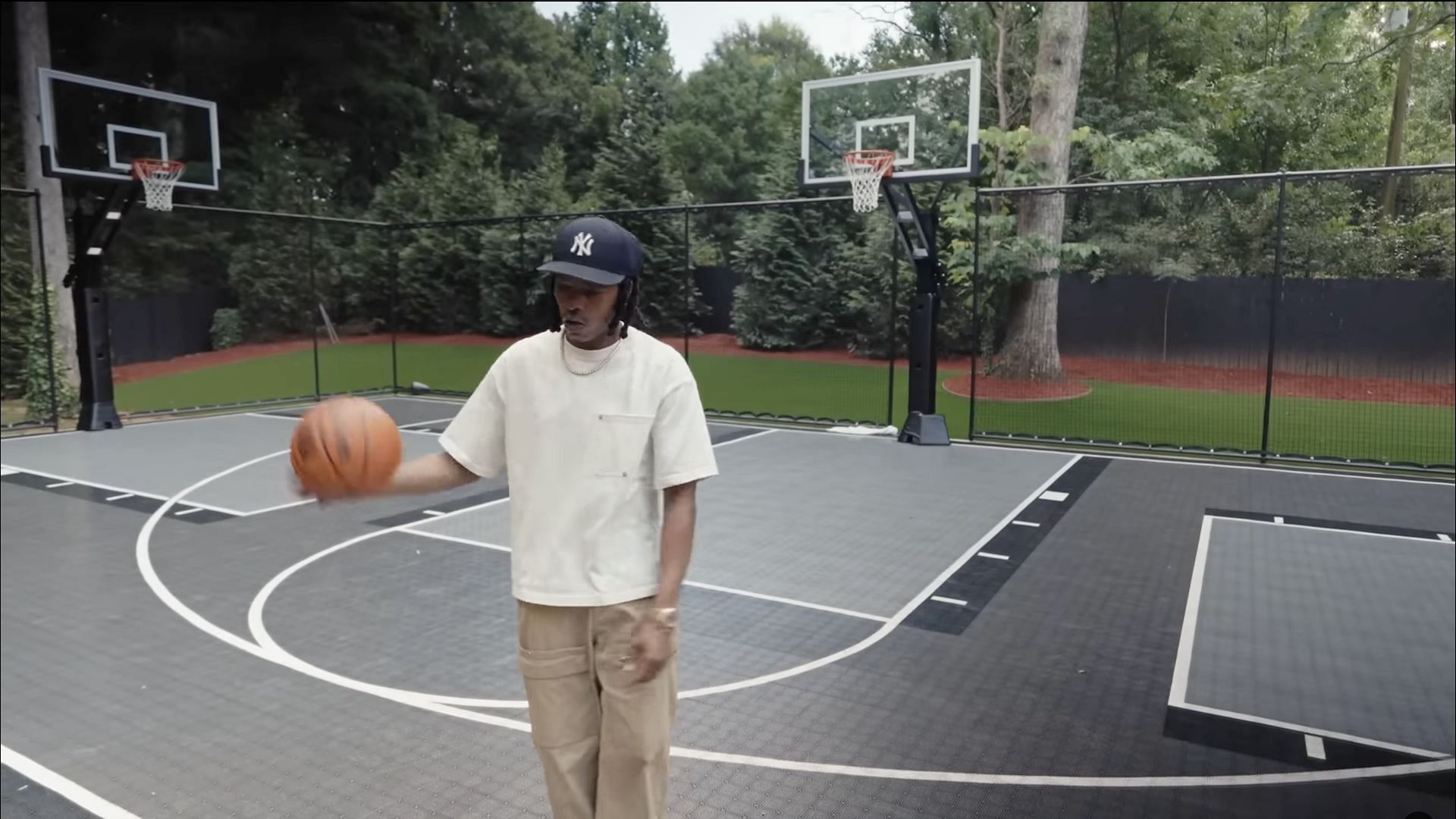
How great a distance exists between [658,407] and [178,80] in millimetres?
25893

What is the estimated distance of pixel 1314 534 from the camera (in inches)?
266

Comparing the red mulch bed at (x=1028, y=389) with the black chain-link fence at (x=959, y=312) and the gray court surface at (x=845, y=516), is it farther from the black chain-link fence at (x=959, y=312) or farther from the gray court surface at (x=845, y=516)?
the gray court surface at (x=845, y=516)

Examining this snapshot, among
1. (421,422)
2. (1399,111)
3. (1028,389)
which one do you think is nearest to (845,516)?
(421,422)

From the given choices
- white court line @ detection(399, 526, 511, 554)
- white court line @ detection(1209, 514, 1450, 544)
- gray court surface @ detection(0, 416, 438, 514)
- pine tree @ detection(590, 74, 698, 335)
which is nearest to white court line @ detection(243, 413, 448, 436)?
gray court surface @ detection(0, 416, 438, 514)

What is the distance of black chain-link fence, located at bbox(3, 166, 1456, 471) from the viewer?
1262cm

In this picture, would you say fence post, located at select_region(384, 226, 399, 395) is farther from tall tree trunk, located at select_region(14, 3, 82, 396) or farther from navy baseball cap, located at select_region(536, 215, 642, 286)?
navy baseball cap, located at select_region(536, 215, 642, 286)

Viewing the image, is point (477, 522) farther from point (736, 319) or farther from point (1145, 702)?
point (736, 319)

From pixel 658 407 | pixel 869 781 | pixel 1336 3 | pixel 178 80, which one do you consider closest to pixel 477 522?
pixel 869 781

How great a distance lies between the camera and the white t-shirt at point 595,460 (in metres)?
→ 2.06

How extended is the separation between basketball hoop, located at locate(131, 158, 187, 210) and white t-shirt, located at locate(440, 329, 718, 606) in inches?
439

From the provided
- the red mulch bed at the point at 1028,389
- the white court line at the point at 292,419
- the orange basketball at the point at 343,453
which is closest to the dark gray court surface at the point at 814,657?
the orange basketball at the point at 343,453

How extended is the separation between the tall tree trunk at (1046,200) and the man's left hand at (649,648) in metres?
12.7

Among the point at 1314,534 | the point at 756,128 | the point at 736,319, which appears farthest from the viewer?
the point at 756,128

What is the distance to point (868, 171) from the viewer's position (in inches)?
403
